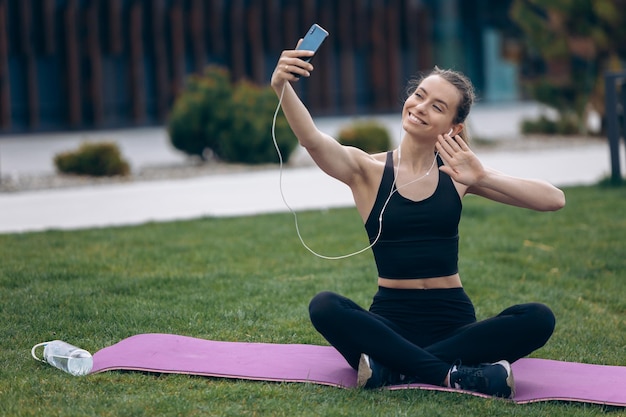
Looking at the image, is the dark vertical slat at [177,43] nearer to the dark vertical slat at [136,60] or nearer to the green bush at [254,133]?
the dark vertical slat at [136,60]

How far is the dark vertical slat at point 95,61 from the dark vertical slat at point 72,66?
0.36 metres

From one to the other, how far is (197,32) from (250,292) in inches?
840

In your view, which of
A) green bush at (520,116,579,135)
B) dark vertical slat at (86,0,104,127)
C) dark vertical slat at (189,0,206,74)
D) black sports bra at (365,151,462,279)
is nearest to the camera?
black sports bra at (365,151,462,279)

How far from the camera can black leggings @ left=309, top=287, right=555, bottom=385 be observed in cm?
414

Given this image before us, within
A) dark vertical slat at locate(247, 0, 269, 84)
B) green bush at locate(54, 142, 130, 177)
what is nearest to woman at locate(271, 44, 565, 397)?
green bush at locate(54, 142, 130, 177)

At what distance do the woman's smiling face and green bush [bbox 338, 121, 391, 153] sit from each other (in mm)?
10537

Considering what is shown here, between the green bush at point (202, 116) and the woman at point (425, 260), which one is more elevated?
the woman at point (425, 260)

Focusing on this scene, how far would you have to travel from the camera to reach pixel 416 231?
14.1ft

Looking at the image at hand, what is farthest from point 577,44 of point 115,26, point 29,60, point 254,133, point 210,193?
point 29,60

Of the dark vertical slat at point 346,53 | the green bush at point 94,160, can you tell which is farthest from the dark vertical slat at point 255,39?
the green bush at point 94,160

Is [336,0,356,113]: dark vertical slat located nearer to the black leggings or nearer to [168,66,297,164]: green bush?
[168,66,297,164]: green bush

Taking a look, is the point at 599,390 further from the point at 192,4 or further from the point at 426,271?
the point at 192,4

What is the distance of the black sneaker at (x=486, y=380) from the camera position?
13.5 ft

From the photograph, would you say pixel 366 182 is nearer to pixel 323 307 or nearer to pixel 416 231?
pixel 416 231
